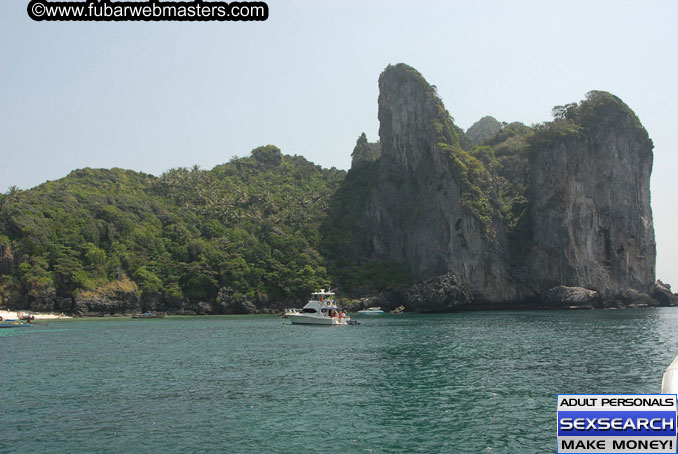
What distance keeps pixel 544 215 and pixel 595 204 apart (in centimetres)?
1184

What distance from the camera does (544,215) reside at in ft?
398

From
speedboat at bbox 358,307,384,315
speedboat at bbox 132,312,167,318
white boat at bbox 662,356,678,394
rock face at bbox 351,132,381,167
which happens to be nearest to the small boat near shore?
speedboat at bbox 132,312,167,318

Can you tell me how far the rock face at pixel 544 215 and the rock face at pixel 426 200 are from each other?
1.00 ft

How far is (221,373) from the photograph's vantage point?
33.9 m

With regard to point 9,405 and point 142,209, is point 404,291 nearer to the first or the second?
point 142,209

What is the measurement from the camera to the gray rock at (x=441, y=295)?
4328 inches

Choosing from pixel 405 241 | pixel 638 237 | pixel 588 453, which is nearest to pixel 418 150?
pixel 405 241

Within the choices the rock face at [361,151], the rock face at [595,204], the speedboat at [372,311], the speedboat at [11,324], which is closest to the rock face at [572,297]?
the rock face at [595,204]

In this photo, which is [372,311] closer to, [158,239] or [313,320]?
[313,320]

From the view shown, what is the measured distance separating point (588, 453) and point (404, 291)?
359 ft

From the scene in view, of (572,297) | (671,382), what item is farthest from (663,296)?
(671,382)

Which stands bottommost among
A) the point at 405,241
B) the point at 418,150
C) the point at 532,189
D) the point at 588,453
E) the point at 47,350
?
the point at 47,350

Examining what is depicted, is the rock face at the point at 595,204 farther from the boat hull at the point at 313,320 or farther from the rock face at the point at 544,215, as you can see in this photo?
the boat hull at the point at 313,320

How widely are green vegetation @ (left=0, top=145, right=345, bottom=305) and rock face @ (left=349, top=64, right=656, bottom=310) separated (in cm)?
2737
